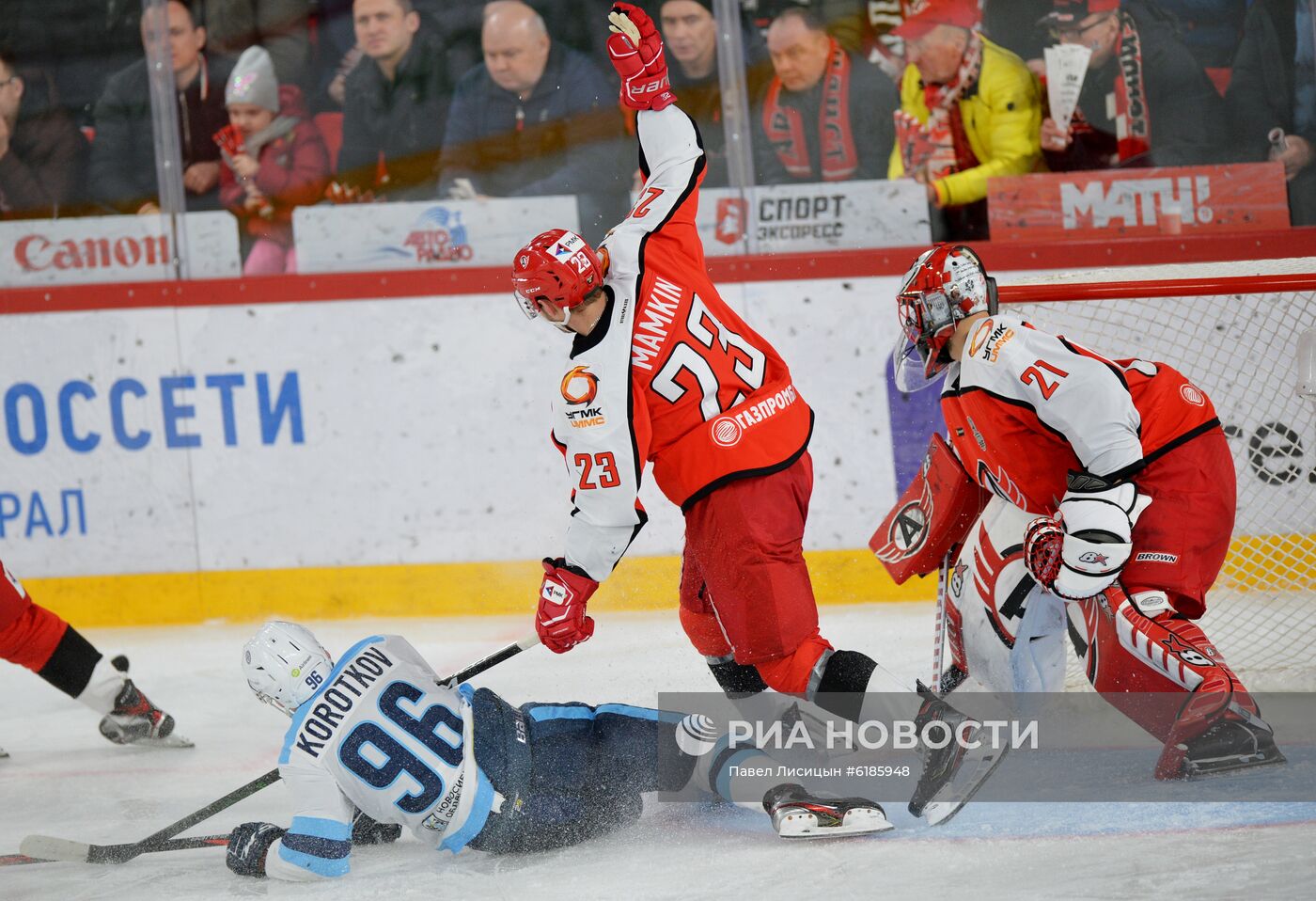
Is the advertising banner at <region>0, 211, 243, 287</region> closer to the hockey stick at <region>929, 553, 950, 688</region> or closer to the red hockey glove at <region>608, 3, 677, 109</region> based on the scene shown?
the red hockey glove at <region>608, 3, 677, 109</region>

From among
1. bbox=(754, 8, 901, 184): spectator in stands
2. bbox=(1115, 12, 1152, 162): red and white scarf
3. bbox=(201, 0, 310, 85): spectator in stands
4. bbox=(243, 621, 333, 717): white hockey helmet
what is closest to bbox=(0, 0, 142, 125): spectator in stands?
bbox=(201, 0, 310, 85): spectator in stands

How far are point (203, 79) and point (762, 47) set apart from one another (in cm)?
191

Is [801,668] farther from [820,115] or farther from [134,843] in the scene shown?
[820,115]

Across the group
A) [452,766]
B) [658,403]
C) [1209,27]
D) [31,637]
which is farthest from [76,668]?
[1209,27]

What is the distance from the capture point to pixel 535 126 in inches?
189

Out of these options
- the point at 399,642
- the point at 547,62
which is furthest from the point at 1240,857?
the point at 547,62

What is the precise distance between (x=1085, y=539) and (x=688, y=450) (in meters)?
0.76

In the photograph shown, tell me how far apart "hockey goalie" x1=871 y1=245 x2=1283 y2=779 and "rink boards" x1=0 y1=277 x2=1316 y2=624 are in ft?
5.20

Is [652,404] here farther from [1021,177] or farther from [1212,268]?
[1021,177]

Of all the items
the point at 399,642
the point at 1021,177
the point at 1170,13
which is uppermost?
the point at 1170,13

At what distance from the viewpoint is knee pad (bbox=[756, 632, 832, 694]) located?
8.88ft

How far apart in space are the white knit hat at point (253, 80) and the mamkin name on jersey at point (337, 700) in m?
2.91

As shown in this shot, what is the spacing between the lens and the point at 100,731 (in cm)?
379

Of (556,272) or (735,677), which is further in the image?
(735,677)
